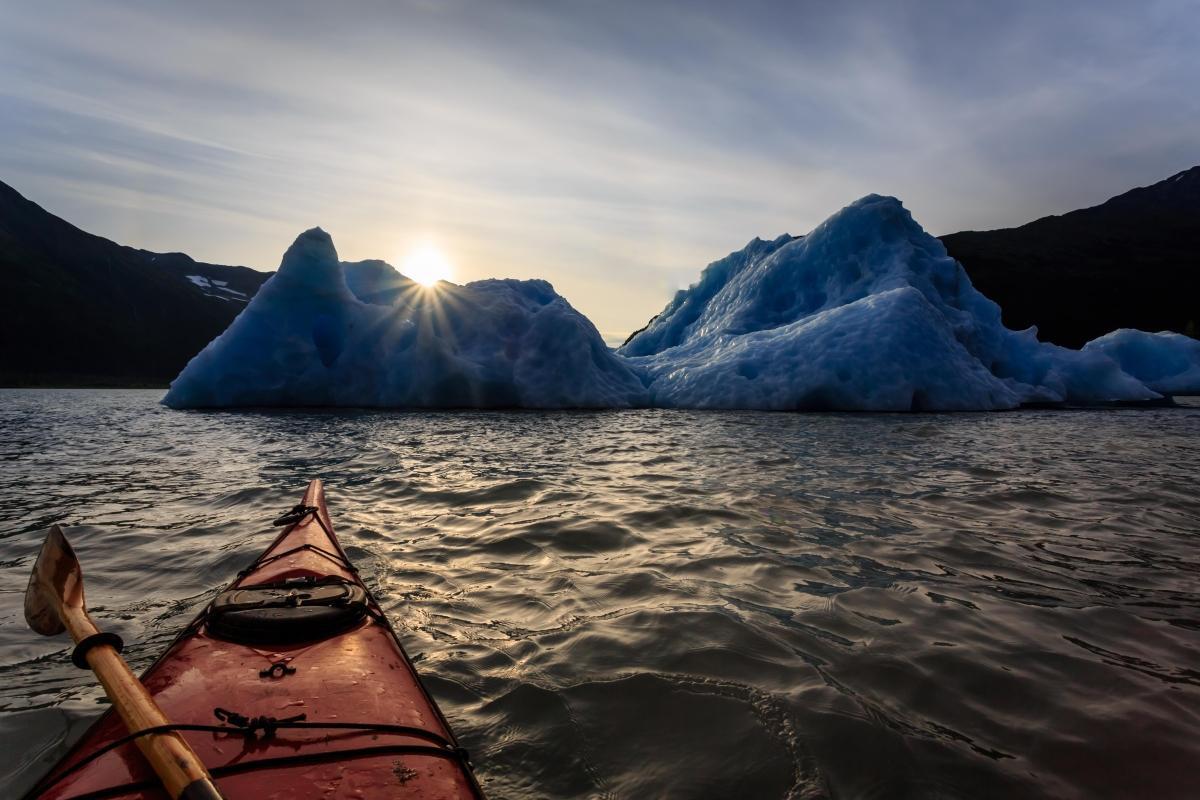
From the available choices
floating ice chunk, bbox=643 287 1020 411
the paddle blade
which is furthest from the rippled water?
floating ice chunk, bbox=643 287 1020 411

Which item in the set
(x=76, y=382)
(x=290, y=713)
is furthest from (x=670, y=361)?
(x=76, y=382)

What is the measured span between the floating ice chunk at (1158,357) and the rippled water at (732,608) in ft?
80.7

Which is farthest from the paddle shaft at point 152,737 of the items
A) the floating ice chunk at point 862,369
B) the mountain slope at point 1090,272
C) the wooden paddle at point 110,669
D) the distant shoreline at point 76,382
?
the distant shoreline at point 76,382

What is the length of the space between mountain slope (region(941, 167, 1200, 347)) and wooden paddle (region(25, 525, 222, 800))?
73301 millimetres

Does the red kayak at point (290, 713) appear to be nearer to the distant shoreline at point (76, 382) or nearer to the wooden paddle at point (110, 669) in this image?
the wooden paddle at point (110, 669)

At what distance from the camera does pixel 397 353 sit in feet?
61.5

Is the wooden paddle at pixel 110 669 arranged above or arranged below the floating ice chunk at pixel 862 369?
below

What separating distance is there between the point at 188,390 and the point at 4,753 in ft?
69.4

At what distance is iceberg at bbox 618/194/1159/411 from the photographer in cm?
1683

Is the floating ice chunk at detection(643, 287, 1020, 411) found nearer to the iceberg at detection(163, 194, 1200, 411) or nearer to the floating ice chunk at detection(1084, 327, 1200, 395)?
the iceberg at detection(163, 194, 1200, 411)

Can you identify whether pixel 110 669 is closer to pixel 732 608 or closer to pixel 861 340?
pixel 732 608

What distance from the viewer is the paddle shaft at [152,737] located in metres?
1.29

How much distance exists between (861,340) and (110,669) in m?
17.9

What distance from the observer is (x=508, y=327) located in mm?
19422
